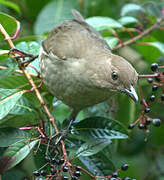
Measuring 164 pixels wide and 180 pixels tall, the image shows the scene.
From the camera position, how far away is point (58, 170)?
1.83 metres

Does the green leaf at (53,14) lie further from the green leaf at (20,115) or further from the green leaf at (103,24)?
the green leaf at (20,115)

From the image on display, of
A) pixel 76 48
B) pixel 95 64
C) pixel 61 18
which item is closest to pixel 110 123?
pixel 95 64

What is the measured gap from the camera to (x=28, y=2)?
3.71 m

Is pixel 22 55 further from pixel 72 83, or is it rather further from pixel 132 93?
pixel 132 93

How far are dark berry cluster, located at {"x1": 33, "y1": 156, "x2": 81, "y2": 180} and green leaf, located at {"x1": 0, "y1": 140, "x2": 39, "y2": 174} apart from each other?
0.15 m

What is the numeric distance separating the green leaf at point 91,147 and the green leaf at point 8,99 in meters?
0.55

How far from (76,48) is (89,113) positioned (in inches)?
25.0

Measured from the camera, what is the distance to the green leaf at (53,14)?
353 cm

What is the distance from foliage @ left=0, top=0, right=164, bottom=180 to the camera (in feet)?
7.20

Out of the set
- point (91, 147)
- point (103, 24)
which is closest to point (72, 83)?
point (91, 147)

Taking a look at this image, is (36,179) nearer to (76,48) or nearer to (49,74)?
(49,74)

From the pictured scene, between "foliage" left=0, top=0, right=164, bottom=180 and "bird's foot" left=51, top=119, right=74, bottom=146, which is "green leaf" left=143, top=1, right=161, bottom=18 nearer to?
"foliage" left=0, top=0, right=164, bottom=180

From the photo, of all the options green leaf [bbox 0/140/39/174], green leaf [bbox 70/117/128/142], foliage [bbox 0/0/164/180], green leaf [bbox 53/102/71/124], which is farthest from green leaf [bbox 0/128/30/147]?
green leaf [bbox 53/102/71/124]

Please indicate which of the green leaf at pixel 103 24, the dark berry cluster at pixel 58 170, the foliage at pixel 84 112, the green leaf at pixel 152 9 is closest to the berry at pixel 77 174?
the dark berry cluster at pixel 58 170
